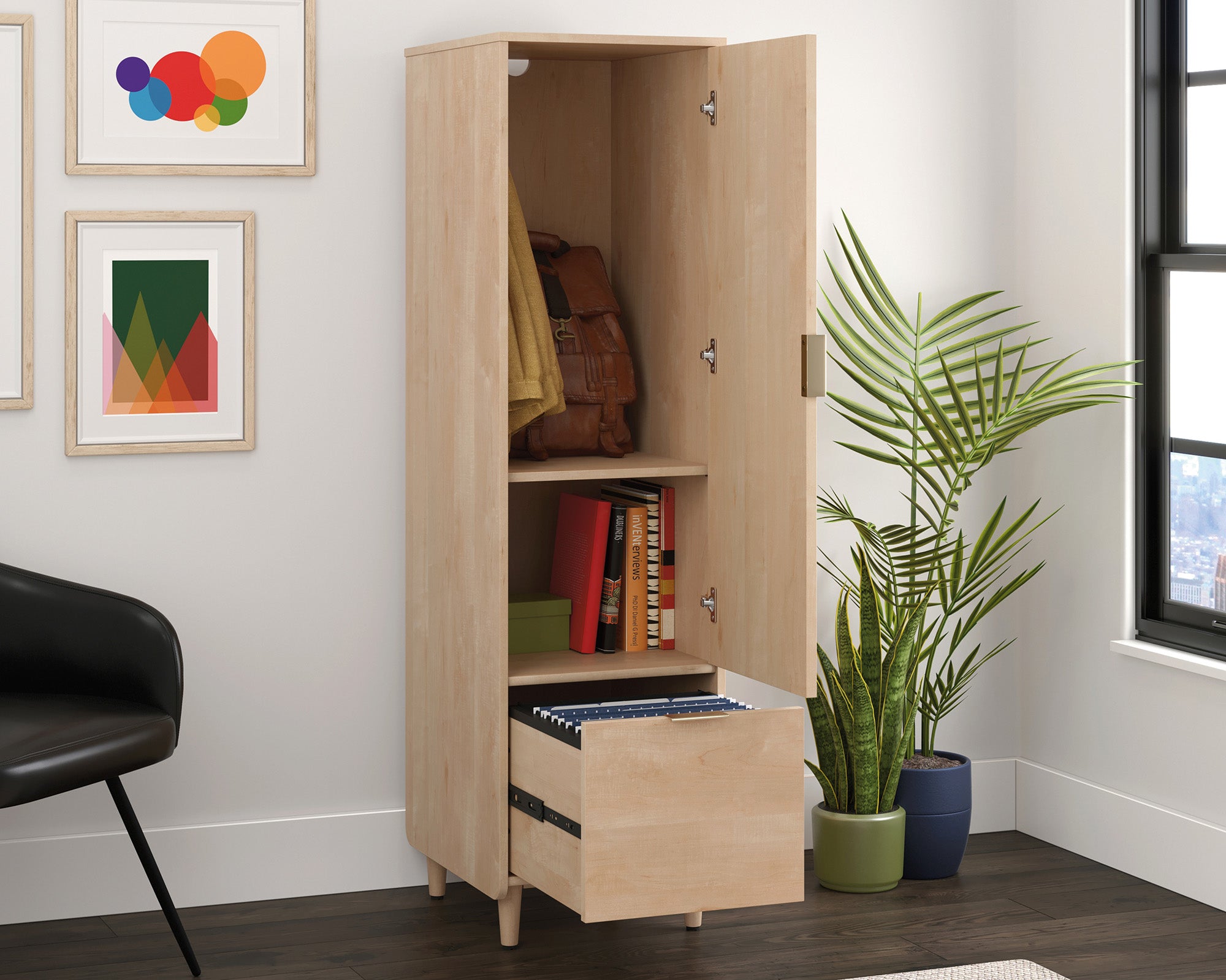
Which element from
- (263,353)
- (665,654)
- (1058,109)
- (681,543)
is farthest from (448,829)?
(1058,109)

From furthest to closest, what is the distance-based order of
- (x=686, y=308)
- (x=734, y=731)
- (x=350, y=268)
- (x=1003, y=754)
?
(x=1003, y=754) → (x=350, y=268) → (x=686, y=308) → (x=734, y=731)

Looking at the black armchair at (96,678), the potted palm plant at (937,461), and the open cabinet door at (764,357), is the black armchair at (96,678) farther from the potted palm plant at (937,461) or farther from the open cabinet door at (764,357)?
the potted palm plant at (937,461)

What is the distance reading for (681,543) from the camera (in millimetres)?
3148

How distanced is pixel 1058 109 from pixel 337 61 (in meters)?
1.71

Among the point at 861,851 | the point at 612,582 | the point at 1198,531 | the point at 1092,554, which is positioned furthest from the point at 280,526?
the point at 1198,531

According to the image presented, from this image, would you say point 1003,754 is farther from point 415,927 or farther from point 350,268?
point 350,268

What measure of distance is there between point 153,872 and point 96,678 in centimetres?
39

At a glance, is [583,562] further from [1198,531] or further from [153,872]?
[1198,531]

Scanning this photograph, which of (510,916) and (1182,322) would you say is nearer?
(510,916)

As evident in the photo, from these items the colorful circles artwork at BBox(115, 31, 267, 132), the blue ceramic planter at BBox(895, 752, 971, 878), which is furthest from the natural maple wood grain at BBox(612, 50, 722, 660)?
the colorful circles artwork at BBox(115, 31, 267, 132)

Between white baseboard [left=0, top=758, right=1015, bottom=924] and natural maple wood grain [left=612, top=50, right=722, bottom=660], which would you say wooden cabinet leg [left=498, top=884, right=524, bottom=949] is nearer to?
white baseboard [left=0, top=758, right=1015, bottom=924]

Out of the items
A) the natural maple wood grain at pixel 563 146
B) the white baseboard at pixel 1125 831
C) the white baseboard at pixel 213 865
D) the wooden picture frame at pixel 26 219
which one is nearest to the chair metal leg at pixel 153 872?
the white baseboard at pixel 213 865

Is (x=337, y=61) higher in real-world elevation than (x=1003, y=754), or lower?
higher

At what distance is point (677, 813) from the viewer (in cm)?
267
